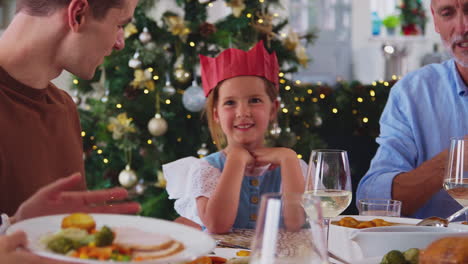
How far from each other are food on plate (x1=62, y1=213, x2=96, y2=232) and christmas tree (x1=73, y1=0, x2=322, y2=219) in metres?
2.61

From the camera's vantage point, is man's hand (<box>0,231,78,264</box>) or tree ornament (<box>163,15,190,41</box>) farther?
tree ornament (<box>163,15,190,41</box>)

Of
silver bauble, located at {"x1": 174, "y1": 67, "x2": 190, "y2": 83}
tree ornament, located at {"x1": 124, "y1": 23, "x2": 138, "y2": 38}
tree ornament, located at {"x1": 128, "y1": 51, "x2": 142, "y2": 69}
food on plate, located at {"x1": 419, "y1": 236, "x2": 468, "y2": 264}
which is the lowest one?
food on plate, located at {"x1": 419, "y1": 236, "x2": 468, "y2": 264}

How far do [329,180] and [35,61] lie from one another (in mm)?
717

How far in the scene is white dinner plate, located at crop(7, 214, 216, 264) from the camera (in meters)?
0.61

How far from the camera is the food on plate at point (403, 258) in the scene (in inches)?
33.2

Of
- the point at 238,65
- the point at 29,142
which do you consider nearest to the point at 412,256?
the point at 29,142

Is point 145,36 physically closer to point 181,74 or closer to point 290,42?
point 181,74

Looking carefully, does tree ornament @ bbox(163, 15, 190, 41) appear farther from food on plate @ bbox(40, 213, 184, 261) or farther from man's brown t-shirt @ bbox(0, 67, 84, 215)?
food on plate @ bbox(40, 213, 184, 261)

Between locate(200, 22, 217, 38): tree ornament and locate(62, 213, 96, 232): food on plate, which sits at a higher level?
locate(200, 22, 217, 38): tree ornament

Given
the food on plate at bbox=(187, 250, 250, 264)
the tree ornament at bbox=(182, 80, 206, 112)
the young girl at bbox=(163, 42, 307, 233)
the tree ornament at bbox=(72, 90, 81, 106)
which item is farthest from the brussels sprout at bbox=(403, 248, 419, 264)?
the tree ornament at bbox=(72, 90, 81, 106)

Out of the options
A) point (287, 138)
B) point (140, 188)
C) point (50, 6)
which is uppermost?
point (50, 6)

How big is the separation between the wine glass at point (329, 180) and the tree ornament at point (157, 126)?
2.33 metres

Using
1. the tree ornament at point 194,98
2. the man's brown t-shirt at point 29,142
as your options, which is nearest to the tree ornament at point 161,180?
the tree ornament at point 194,98

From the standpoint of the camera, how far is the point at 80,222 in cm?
69
